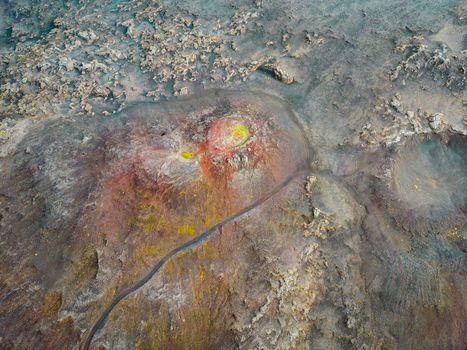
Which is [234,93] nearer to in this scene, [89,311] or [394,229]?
[394,229]

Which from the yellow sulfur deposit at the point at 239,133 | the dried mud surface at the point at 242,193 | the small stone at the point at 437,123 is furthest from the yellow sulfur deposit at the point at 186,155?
the small stone at the point at 437,123

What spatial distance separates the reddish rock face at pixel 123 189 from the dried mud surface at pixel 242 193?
14 mm

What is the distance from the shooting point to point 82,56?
15.2ft

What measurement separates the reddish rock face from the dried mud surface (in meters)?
0.01

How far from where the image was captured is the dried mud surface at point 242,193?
2.90 metres

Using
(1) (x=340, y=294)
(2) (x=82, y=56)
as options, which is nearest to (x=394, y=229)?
(1) (x=340, y=294)

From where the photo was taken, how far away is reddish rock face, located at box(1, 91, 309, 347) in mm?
3020

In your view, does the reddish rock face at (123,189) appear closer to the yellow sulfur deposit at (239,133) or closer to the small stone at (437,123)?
the yellow sulfur deposit at (239,133)

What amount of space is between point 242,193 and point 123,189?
1.01 metres

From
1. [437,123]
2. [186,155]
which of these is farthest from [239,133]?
[437,123]

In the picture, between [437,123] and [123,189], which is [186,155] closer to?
[123,189]

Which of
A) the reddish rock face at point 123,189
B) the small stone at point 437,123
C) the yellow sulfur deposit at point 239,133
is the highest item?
the small stone at point 437,123

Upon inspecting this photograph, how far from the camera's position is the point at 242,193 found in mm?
3330

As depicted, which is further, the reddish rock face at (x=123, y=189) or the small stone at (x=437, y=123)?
the small stone at (x=437, y=123)
